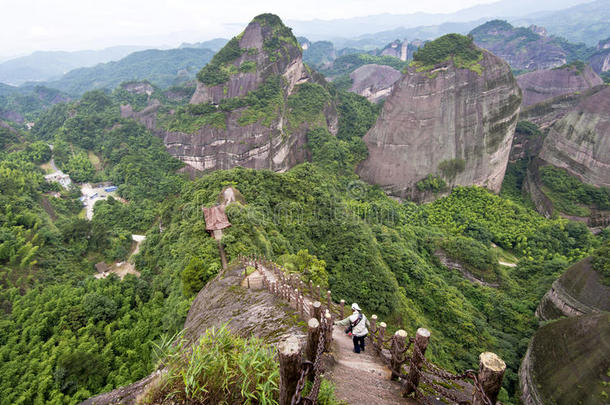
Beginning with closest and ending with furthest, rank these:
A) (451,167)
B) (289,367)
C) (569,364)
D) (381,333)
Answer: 1. (289,367)
2. (381,333)
3. (569,364)
4. (451,167)

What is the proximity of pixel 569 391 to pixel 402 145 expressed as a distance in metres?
27.9

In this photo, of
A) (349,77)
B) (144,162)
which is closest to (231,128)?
(144,162)

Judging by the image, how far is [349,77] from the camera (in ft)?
260

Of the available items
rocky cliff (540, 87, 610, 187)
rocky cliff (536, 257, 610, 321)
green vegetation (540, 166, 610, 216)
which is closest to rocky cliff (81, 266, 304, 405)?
rocky cliff (536, 257, 610, 321)

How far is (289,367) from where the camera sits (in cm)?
286

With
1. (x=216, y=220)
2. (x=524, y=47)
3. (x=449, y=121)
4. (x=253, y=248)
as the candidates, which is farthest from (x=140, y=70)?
(x=253, y=248)

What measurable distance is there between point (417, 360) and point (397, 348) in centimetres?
51

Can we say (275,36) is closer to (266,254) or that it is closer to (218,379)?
(266,254)

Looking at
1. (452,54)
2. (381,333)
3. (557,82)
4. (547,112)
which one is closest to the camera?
(381,333)

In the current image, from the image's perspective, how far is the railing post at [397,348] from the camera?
450 centimetres

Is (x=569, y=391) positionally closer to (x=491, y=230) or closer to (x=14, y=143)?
(x=491, y=230)

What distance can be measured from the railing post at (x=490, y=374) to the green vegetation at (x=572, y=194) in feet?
117

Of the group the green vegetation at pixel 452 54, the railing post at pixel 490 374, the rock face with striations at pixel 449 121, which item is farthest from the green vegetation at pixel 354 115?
the railing post at pixel 490 374

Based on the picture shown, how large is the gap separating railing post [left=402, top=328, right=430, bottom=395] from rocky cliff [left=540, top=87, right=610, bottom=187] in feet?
124
